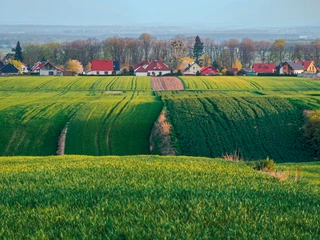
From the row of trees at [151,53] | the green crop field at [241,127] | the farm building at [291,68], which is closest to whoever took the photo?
the green crop field at [241,127]

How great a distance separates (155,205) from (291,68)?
105737 millimetres

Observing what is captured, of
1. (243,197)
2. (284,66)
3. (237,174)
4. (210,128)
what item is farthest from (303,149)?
(284,66)

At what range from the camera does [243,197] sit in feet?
41.2

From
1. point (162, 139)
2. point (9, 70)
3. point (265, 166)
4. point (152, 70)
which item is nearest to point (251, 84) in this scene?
point (152, 70)

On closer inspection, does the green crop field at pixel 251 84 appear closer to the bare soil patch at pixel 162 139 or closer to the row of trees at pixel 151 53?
the bare soil patch at pixel 162 139

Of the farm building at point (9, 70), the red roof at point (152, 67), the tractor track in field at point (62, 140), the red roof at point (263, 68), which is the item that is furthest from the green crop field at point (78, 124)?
the red roof at point (263, 68)

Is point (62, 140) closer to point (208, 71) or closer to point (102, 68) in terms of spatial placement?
point (208, 71)

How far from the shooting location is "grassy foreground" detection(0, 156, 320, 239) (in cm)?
957

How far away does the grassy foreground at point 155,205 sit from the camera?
957 cm

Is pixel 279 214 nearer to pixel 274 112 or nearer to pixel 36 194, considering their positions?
pixel 36 194

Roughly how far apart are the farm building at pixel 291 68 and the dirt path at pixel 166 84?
124 ft

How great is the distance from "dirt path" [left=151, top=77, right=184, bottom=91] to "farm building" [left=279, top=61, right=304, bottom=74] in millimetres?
37775

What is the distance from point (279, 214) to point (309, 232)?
1.38 meters

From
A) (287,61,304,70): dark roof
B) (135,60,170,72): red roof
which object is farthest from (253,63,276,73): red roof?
(135,60,170,72): red roof
